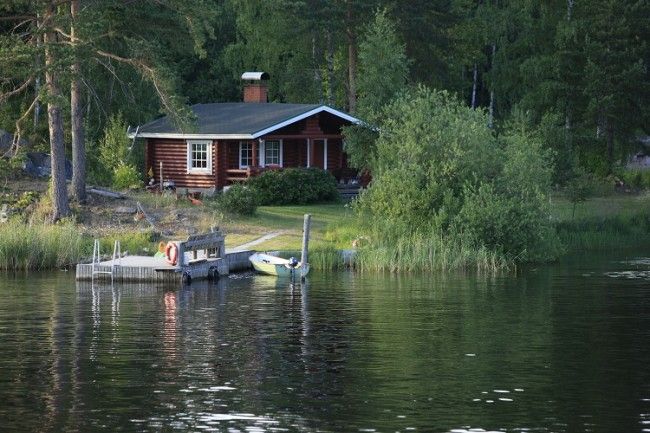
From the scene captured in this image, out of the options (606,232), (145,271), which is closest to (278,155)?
(606,232)

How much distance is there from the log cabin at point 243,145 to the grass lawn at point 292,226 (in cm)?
557

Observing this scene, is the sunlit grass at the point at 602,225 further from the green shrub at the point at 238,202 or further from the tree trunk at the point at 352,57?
the tree trunk at the point at 352,57

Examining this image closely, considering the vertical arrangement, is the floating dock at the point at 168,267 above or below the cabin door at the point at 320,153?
below

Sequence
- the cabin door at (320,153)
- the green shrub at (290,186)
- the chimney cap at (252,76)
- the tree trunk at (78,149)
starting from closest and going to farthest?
the tree trunk at (78,149) → the green shrub at (290,186) → the cabin door at (320,153) → the chimney cap at (252,76)

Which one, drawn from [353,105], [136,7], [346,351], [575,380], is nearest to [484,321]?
[346,351]

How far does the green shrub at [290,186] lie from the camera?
62.7 meters

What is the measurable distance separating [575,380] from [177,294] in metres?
17.7

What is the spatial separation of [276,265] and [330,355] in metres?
17.2

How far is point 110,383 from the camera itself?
27969mm

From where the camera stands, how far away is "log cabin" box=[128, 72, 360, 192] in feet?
220

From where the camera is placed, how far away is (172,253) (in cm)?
4641

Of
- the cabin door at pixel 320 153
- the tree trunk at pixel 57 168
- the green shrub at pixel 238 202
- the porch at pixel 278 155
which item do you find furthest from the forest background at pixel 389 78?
the green shrub at pixel 238 202

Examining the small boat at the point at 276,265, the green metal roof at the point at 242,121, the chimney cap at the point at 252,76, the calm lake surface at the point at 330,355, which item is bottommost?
the calm lake surface at the point at 330,355

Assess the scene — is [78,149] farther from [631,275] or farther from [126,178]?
[631,275]
